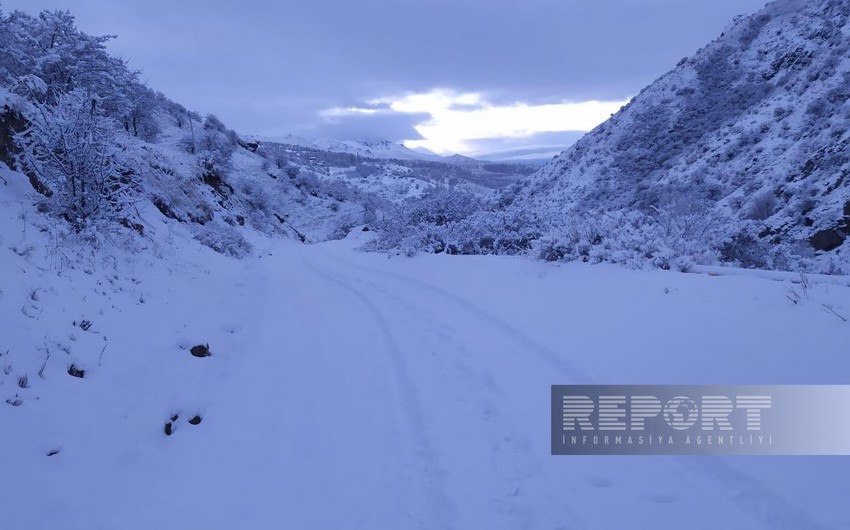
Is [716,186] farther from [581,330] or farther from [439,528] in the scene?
[439,528]

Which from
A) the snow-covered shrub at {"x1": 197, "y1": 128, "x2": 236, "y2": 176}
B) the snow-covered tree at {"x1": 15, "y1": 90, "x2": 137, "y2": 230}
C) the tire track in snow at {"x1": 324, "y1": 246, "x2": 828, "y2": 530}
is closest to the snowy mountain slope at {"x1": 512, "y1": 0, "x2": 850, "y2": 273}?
the tire track in snow at {"x1": 324, "y1": 246, "x2": 828, "y2": 530}

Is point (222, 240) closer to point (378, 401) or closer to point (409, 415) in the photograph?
point (378, 401)

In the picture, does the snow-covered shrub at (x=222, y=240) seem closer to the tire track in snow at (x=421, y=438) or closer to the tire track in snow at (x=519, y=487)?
the tire track in snow at (x=421, y=438)

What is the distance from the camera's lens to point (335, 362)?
631 cm

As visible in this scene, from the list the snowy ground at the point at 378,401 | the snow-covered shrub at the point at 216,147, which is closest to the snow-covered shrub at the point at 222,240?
the snowy ground at the point at 378,401

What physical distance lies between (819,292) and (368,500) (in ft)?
17.7

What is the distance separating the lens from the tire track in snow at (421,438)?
3297 millimetres

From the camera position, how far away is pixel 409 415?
470 centimetres

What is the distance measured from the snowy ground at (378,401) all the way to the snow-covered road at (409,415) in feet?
0.07

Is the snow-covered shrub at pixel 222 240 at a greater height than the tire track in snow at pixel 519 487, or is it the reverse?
the snow-covered shrub at pixel 222 240

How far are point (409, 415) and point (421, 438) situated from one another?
0.46m

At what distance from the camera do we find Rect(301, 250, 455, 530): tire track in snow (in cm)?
330

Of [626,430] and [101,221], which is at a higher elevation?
[101,221]

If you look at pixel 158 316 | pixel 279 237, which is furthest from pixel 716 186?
pixel 279 237
